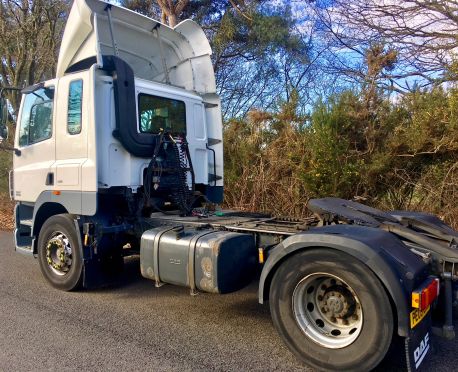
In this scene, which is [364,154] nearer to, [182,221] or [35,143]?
[182,221]

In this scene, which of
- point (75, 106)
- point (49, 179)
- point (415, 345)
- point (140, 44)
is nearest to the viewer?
point (415, 345)

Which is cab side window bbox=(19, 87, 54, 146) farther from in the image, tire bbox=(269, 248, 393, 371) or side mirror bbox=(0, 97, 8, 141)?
tire bbox=(269, 248, 393, 371)

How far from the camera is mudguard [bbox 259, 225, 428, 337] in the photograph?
3.24 metres

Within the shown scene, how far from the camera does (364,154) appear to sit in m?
8.13

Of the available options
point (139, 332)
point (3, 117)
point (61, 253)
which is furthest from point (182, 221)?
point (3, 117)

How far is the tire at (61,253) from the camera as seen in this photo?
226 inches

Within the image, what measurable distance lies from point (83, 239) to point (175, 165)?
1544 mm

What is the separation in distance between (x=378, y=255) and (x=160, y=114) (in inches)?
151

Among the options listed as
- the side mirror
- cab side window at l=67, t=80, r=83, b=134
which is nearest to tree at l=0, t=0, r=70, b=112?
the side mirror

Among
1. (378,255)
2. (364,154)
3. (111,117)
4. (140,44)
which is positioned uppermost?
(140,44)

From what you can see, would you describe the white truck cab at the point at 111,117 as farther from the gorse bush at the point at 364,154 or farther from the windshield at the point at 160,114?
the gorse bush at the point at 364,154

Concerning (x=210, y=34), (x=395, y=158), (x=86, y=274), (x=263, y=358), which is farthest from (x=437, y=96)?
(x=210, y=34)

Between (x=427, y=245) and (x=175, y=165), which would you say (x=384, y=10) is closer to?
(x=175, y=165)

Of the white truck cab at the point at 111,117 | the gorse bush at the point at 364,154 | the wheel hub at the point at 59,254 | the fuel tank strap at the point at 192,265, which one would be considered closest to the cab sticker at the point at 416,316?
the fuel tank strap at the point at 192,265
